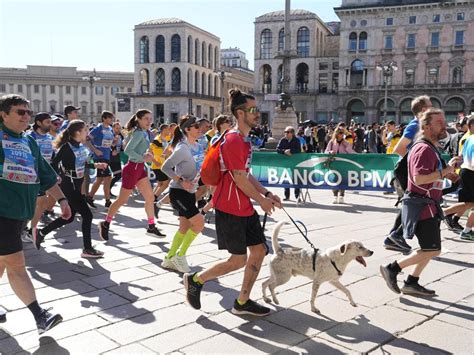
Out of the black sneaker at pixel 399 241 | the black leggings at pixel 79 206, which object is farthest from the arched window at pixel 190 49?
the black sneaker at pixel 399 241

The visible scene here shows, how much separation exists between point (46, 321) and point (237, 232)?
172cm

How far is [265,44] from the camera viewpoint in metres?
72.6

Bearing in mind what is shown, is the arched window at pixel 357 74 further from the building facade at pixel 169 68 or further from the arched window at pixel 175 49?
the arched window at pixel 175 49

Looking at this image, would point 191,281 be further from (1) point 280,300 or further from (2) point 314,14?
(2) point 314,14

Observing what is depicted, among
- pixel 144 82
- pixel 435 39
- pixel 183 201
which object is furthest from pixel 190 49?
pixel 183 201

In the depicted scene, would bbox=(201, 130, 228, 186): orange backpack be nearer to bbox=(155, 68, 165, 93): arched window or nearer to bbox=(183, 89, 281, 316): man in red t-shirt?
bbox=(183, 89, 281, 316): man in red t-shirt

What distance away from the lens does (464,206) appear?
7680mm

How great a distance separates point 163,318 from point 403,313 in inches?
87.9

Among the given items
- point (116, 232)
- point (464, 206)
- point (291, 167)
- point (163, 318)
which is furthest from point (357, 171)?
point (163, 318)

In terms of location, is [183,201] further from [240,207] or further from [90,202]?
[90,202]

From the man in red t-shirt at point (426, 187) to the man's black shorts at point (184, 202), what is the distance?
232cm

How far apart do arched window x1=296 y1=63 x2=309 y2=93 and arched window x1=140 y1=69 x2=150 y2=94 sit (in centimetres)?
2613

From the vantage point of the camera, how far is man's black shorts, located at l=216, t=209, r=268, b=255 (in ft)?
13.6

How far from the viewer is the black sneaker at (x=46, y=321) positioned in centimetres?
384
